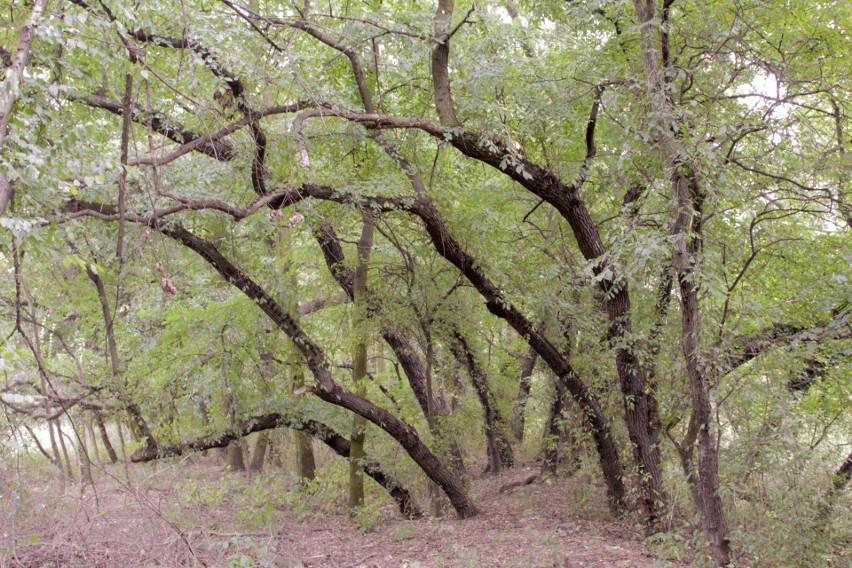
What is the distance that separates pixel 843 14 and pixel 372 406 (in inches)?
296

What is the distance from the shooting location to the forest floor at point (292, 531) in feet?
19.5

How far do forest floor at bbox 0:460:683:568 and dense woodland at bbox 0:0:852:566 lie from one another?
474 mm

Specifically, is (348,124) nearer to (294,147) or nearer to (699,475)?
(294,147)

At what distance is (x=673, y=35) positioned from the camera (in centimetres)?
733

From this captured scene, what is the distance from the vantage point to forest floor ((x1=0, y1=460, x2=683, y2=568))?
5957 millimetres

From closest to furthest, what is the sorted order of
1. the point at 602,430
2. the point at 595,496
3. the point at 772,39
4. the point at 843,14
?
the point at 843,14 → the point at 772,39 → the point at 602,430 → the point at 595,496

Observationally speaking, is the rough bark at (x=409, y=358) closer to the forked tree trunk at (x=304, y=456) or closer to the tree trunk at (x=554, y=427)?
the tree trunk at (x=554, y=427)

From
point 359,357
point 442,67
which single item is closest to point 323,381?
point 359,357

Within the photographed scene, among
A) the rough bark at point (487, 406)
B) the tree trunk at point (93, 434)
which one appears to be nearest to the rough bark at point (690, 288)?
the rough bark at point (487, 406)

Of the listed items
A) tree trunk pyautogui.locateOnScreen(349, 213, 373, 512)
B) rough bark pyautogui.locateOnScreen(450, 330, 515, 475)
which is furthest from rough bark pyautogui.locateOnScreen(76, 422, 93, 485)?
rough bark pyautogui.locateOnScreen(450, 330, 515, 475)

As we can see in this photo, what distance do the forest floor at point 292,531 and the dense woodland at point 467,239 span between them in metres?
0.47

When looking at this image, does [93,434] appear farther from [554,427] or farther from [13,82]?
[13,82]

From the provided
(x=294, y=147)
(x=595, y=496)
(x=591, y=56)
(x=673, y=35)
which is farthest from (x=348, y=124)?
(x=595, y=496)

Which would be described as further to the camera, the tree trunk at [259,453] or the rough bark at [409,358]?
the tree trunk at [259,453]
